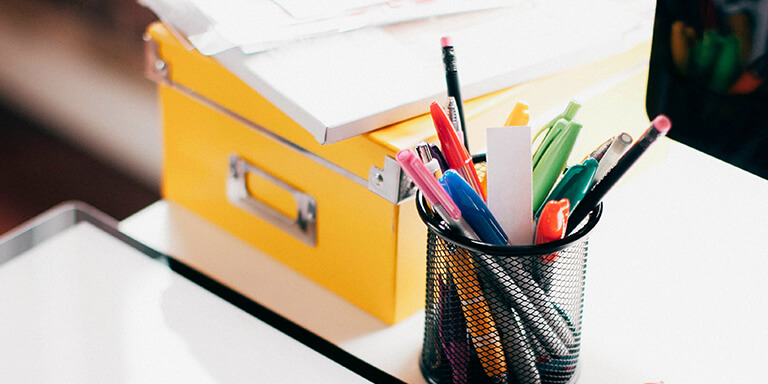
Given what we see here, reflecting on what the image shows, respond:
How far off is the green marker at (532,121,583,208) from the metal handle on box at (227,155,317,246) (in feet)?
0.63

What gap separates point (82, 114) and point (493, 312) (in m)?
1.21

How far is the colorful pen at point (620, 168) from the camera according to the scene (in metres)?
0.37

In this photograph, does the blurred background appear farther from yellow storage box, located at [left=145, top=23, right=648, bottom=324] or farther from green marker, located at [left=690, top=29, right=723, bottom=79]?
green marker, located at [left=690, top=29, right=723, bottom=79]

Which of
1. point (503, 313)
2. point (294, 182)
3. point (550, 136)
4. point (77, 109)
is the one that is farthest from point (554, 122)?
point (77, 109)

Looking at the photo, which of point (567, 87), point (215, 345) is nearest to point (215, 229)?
point (215, 345)

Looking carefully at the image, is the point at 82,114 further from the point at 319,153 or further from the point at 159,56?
the point at 319,153

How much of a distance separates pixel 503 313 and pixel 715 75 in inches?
7.1

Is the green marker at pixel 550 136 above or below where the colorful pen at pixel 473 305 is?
above

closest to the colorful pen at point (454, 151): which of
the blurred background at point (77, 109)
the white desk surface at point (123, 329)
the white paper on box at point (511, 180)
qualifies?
the white paper on box at point (511, 180)

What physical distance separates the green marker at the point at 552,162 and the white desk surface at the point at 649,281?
0.46ft

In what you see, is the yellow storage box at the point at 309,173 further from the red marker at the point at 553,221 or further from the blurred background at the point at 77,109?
the blurred background at the point at 77,109

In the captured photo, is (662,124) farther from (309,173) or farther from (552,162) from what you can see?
(309,173)

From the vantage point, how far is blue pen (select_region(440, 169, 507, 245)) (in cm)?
39

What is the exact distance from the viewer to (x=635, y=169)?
0.68 meters
